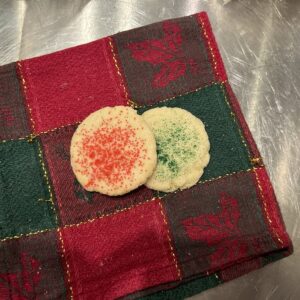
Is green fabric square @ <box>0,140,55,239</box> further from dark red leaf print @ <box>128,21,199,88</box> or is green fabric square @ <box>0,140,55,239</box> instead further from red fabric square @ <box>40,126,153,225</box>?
dark red leaf print @ <box>128,21,199,88</box>

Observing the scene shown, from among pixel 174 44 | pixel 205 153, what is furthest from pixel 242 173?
pixel 174 44

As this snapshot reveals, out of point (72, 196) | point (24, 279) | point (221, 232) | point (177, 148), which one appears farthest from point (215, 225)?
point (24, 279)

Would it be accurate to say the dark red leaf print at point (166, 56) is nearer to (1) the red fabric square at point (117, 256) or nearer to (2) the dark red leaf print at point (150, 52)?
(2) the dark red leaf print at point (150, 52)

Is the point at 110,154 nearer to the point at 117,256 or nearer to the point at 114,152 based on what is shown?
the point at 114,152

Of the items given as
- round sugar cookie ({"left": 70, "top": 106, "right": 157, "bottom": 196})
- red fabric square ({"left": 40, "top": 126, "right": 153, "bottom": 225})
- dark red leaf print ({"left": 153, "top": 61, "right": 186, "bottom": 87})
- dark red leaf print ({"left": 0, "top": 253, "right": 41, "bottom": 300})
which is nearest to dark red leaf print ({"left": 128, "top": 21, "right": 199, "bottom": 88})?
dark red leaf print ({"left": 153, "top": 61, "right": 186, "bottom": 87})

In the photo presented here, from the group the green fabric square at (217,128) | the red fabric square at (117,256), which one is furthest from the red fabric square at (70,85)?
the red fabric square at (117,256)
